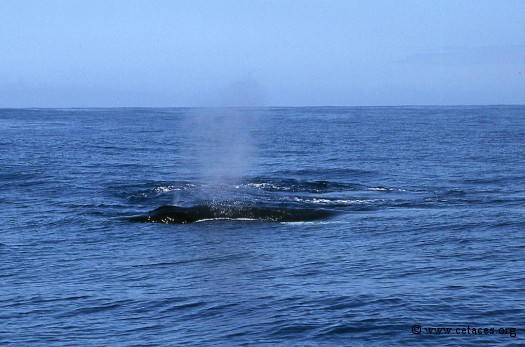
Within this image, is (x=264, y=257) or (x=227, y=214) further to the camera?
(x=227, y=214)

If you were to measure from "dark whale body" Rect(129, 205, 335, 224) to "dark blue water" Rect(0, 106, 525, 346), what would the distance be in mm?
372

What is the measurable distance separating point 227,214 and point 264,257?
889 cm

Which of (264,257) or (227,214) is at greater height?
(227,214)

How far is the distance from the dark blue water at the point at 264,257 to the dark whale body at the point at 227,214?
1.22 ft

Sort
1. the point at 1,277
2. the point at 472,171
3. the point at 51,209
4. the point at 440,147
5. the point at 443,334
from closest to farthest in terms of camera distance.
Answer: the point at 443,334 → the point at 1,277 → the point at 51,209 → the point at 472,171 → the point at 440,147

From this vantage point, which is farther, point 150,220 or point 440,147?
point 440,147

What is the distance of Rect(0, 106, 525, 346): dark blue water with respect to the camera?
21.8 m

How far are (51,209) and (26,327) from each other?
71.4ft

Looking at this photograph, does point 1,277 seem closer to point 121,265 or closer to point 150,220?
point 121,265

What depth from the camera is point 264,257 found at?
101ft

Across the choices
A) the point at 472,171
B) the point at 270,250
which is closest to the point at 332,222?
the point at 270,250

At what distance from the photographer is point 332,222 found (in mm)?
37906

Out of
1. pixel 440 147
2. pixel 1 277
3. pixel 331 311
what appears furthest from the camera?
pixel 440 147

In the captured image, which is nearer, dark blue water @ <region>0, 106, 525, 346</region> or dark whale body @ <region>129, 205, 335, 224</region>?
dark blue water @ <region>0, 106, 525, 346</region>
